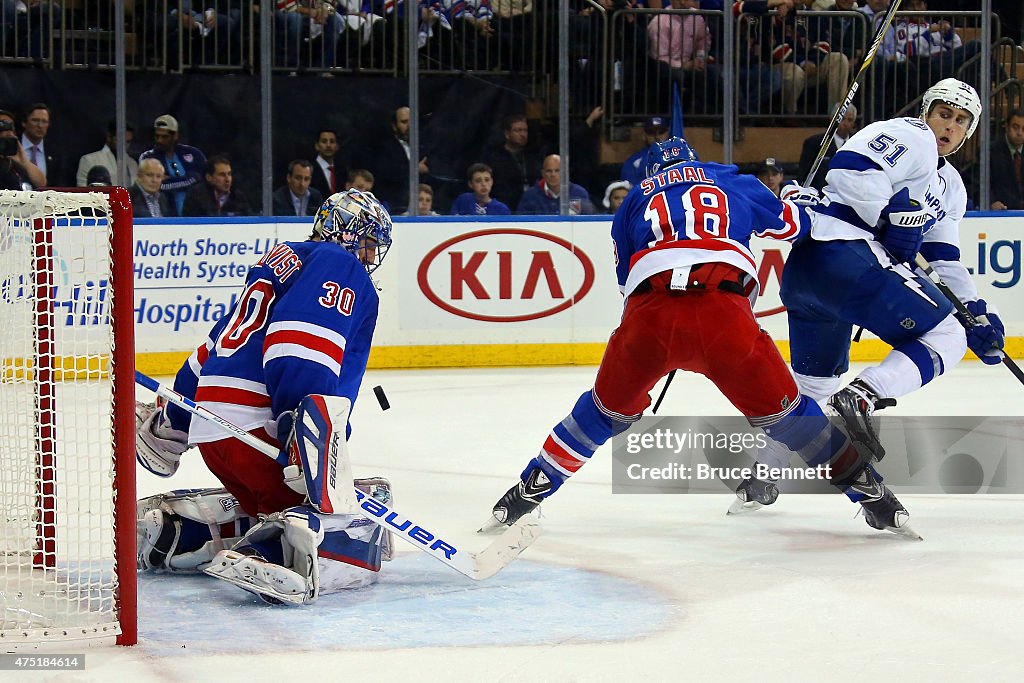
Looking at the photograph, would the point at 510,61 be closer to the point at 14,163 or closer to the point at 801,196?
the point at 14,163

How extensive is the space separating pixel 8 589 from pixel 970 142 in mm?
6128

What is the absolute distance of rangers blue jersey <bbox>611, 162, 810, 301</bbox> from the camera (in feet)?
11.0

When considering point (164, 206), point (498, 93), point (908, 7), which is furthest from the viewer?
point (908, 7)

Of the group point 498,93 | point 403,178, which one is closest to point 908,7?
point 498,93

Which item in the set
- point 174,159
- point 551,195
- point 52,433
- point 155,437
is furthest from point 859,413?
point 174,159

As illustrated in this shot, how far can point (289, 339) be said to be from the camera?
2.89 metres

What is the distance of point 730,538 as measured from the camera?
3.66 meters

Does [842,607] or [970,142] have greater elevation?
[970,142]

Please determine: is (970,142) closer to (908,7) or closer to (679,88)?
(908,7)

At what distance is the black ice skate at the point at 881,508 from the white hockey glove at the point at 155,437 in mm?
1674

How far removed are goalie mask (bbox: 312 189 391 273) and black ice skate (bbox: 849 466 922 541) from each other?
4.48ft

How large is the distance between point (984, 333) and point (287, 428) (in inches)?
87.4

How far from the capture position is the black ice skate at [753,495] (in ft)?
13.0

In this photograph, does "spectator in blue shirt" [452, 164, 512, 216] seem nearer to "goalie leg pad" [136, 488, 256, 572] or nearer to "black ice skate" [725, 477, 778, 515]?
"black ice skate" [725, 477, 778, 515]
